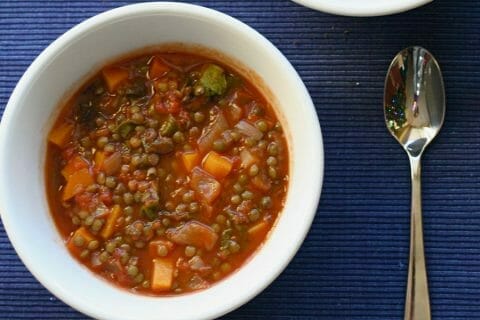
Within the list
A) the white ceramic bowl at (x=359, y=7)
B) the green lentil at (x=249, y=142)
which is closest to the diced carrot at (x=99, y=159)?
the green lentil at (x=249, y=142)

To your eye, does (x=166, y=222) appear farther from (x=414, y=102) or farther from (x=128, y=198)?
(x=414, y=102)

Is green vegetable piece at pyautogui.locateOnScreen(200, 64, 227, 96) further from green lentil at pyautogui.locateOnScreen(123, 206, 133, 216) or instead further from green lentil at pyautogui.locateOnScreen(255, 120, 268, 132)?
green lentil at pyautogui.locateOnScreen(123, 206, 133, 216)

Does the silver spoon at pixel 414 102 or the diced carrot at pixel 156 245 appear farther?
the silver spoon at pixel 414 102

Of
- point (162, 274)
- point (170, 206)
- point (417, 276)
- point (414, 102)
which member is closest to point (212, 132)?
point (170, 206)

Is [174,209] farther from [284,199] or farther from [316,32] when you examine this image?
[316,32]

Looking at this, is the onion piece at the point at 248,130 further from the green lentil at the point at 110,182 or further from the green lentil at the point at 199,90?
the green lentil at the point at 110,182

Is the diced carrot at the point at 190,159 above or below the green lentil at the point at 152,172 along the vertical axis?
above
